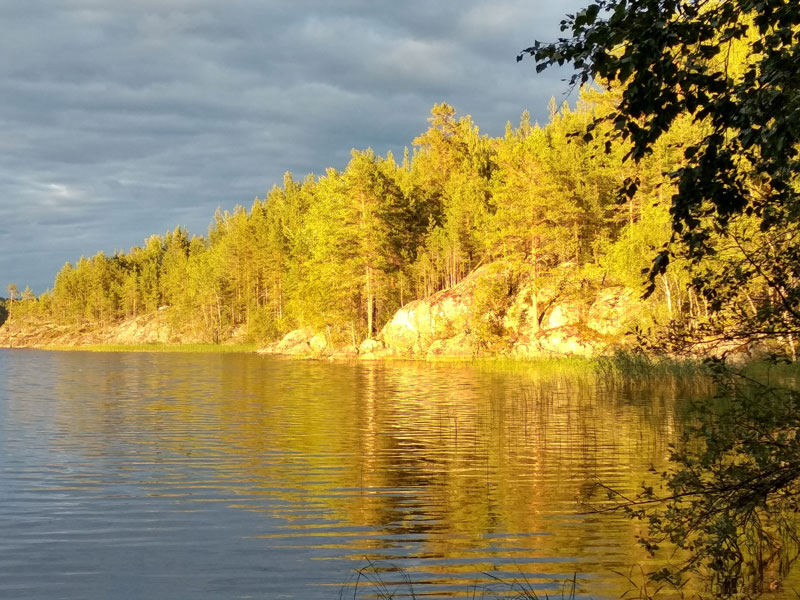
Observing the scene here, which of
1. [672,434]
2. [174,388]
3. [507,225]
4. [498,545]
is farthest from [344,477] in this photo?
[507,225]

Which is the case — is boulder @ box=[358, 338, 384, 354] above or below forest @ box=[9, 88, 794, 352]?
below

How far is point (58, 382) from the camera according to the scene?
4862 cm

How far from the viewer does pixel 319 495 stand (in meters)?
15.0

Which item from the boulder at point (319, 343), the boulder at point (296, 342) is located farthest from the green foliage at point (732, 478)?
the boulder at point (296, 342)

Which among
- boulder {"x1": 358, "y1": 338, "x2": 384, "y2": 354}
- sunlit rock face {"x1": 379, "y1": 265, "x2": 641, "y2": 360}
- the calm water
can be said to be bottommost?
the calm water

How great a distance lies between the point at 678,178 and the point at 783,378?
28372mm

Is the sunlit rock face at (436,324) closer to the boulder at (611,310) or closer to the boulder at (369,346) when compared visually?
the boulder at (369,346)

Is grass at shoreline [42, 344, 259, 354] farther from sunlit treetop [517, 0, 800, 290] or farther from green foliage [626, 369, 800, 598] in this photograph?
sunlit treetop [517, 0, 800, 290]

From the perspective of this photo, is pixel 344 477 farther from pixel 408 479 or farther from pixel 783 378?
pixel 783 378

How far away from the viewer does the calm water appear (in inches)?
396

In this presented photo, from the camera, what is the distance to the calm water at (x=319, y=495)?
1007cm

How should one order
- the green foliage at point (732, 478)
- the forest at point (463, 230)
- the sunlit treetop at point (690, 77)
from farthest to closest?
1. the forest at point (463, 230)
2. the green foliage at point (732, 478)
3. the sunlit treetop at point (690, 77)

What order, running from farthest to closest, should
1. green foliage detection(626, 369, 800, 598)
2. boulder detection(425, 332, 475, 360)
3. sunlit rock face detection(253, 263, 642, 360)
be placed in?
boulder detection(425, 332, 475, 360)
sunlit rock face detection(253, 263, 642, 360)
green foliage detection(626, 369, 800, 598)

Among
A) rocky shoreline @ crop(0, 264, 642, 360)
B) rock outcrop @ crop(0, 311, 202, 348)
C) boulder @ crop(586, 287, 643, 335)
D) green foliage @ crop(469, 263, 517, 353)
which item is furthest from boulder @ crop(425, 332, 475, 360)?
rock outcrop @ crop(0, 311, 202, 348)
